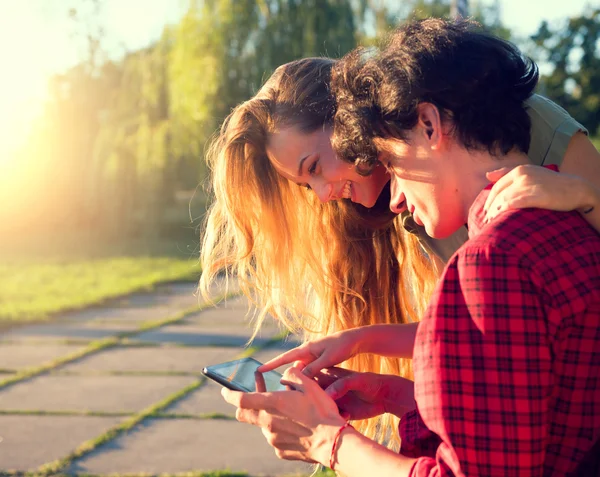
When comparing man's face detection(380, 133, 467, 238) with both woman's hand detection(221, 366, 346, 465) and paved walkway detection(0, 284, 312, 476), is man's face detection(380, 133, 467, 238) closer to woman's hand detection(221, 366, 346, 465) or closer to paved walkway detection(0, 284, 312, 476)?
woman's hand detection(221, 366, 346, 465)

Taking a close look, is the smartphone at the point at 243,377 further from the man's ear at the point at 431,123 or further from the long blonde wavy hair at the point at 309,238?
the man's ear at the point at 431,123

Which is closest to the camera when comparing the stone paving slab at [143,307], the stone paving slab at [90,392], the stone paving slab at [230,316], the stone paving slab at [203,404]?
the stone paving slab at [203,404]

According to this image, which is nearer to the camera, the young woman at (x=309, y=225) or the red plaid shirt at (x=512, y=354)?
the red plaid shirt at (x=512, y=354)

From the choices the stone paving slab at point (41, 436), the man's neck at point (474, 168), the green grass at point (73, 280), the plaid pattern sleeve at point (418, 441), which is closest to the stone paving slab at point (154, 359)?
the stone paving slab at point (41, 436)

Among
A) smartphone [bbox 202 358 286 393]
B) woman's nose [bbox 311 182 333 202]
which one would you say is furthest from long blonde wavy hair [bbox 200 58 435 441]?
smartphone [bbox 202 358 286 393]

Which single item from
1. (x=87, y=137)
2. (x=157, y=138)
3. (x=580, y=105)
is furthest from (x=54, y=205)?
(x=580, y=105)

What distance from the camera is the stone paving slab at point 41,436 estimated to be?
151 inches

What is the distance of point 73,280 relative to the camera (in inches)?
406

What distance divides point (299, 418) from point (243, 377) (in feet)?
1.49

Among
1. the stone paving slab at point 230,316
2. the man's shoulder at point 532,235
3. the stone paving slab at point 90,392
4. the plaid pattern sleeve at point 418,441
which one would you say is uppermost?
the man's shoulder at point 532,235

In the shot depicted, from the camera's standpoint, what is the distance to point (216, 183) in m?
3.14

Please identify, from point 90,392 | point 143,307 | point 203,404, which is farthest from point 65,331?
point 203,404

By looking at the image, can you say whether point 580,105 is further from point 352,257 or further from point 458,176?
point 458,176

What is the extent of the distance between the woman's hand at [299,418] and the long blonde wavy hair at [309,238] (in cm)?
113
